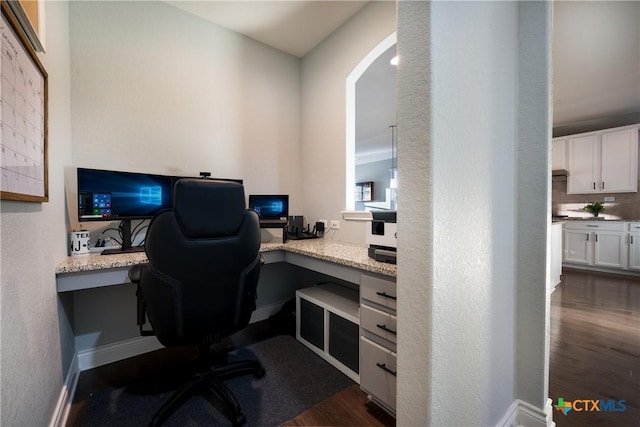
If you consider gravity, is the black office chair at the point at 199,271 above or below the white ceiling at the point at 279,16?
below

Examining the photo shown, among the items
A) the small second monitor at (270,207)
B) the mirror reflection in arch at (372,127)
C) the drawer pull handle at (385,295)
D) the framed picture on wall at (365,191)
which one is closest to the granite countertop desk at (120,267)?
the drawer pull handle at (385,295)

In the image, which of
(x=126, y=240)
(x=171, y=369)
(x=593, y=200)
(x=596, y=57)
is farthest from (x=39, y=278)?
(x=593, y=200)

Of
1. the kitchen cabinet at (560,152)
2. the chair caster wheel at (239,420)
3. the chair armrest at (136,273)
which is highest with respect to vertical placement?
the kitchen cabinet at (560,152)

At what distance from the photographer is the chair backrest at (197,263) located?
1.23 m

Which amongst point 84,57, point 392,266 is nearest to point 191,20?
point 84,57

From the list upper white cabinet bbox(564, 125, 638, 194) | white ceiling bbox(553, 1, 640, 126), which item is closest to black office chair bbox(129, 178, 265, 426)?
white ceiling bbox(553, 1, 640, 126)

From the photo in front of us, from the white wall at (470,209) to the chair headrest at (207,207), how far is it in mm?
878

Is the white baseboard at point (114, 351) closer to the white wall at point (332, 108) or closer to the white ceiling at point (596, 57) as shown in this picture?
the white wall at point (332, 108)

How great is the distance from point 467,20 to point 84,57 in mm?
2477

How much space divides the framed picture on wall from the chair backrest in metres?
7.35

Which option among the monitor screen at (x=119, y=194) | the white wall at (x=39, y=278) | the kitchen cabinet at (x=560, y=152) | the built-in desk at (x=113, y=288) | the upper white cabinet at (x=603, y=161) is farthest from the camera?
the kitchen cabinet at (x=560, y=152)

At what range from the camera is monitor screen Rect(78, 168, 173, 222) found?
168 cm

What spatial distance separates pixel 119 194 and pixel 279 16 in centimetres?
206

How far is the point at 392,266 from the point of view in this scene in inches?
55.7
